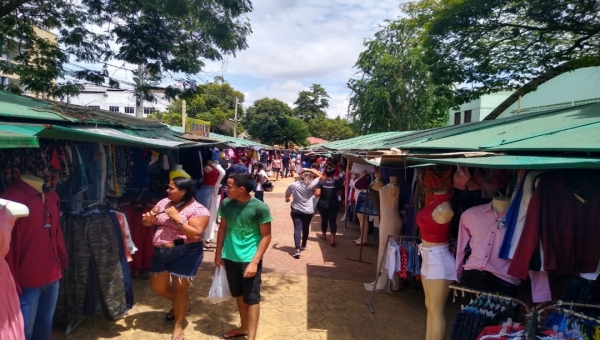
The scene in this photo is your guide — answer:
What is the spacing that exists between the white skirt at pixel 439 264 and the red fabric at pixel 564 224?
92 centimetres

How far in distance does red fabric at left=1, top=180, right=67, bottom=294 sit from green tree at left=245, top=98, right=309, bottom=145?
1400 inches

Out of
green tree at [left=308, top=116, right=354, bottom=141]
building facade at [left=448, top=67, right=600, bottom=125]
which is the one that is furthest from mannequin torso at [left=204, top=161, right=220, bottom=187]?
green tree at [left=308, top=116, right=354, bottom=141]

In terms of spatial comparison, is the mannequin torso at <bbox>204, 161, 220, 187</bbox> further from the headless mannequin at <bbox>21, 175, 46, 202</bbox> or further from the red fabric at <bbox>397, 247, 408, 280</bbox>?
→ the headless mannequin at <bbox>21, 175, 46, 202</bbox>

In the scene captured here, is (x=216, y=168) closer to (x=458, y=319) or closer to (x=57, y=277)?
(x=57, y=277)

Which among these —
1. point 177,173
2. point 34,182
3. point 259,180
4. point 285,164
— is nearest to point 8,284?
point 34,182

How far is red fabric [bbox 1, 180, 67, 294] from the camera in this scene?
8.89 feet

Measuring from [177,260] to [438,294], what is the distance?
2.49 m

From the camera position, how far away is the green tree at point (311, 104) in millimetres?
49812

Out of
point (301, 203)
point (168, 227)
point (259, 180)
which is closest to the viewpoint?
point (168, 227)

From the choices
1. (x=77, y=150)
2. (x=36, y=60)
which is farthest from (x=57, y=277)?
(x=36, y=60)

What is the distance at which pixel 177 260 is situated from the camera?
3795mm

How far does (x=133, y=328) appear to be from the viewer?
165 inches

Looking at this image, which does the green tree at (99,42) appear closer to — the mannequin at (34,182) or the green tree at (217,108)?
the mannequin at (34,182)

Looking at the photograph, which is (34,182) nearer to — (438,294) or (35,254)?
(35,254)
